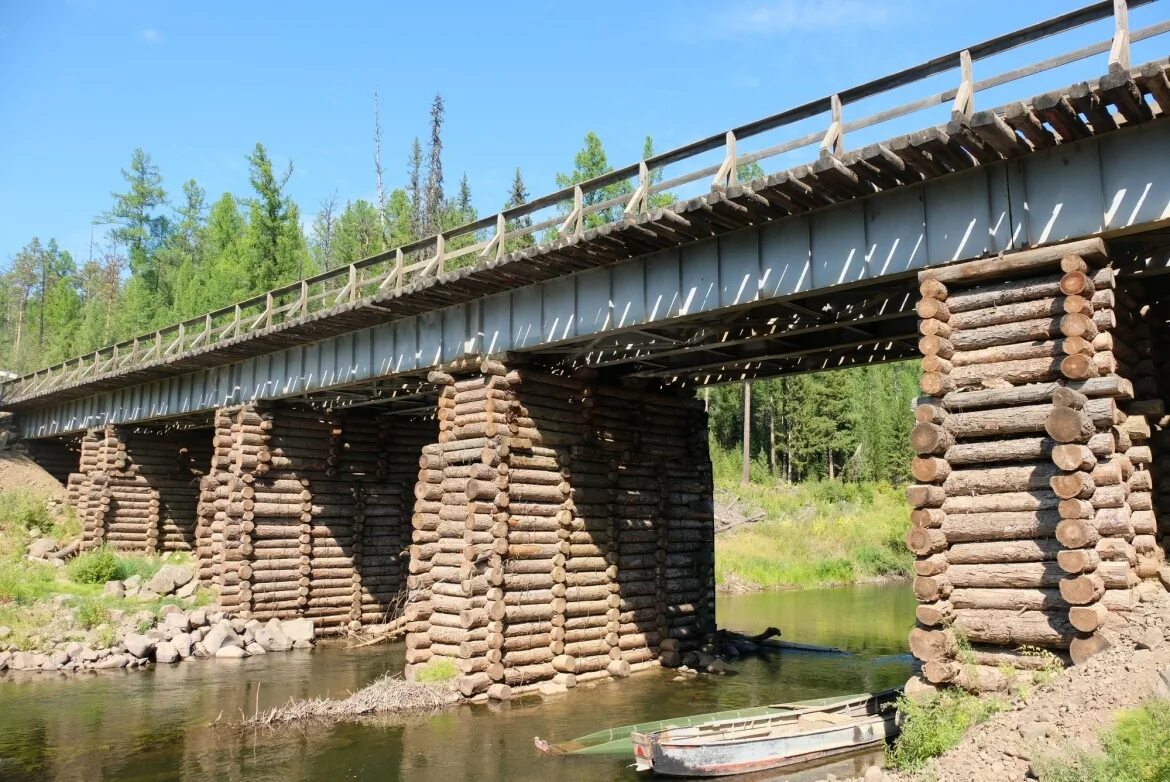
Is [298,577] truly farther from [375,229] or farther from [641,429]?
[375,229]

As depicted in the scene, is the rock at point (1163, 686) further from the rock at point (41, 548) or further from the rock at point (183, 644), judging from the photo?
the rock at point (41, 548)

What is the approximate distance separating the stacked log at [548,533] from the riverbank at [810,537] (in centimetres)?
2411

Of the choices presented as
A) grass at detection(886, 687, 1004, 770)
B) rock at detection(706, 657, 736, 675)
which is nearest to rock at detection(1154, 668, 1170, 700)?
grass at detection(886, 687, 1004, 770)

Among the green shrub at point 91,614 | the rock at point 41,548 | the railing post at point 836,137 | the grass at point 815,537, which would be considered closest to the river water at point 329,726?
the green shrub at point 91,614

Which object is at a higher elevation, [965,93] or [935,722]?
[965,93]

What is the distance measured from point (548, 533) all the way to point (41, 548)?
25797 millimetres

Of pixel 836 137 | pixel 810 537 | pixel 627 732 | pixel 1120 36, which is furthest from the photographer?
pixel 810 537

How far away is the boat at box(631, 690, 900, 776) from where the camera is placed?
45.5ft

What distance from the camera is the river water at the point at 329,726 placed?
47.8 ft

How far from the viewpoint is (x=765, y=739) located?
47.0 feet

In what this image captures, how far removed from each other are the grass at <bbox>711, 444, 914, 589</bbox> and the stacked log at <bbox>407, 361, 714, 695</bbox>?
2450cm

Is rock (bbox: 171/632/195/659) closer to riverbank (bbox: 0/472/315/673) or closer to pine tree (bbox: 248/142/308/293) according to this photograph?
riverbank (bbox: 0/472/315/673)

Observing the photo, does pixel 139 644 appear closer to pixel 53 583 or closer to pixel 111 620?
pixel 111 620

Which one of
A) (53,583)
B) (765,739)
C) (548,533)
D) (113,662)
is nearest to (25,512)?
(53,583)
